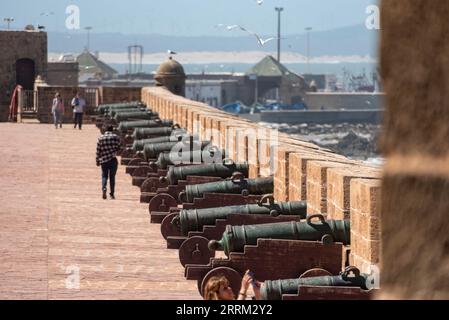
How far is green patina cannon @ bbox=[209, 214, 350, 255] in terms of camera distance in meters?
9.94

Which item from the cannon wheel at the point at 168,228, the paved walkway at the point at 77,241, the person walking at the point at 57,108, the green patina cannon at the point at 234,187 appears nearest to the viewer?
the paved walkway at the point at 77,241

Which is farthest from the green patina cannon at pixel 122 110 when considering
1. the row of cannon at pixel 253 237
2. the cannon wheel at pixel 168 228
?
the cannon wheel at pixel 168 228

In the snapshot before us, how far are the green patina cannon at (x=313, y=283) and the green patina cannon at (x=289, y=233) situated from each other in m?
1.62

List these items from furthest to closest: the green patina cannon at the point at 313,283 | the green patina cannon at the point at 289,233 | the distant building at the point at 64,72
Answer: the distant building at the point at 64,72
the green patina cannon at the point at 289,233
the green patina cannon at the point at 313,283

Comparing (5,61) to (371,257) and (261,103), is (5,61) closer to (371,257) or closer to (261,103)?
(371,257)

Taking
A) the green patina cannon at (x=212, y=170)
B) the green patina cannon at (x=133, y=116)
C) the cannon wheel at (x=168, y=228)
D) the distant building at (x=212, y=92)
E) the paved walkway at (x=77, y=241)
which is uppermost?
the green patina cannon at (x=212, y=170)

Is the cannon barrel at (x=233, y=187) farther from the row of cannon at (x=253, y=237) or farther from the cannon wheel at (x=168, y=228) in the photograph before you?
the cannon wheel at (x=168, y=228)

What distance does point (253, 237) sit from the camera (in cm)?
995

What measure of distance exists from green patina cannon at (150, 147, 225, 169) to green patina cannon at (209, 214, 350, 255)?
25.9 ft

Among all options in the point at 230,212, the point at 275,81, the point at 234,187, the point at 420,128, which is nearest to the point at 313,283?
the point at 230,212

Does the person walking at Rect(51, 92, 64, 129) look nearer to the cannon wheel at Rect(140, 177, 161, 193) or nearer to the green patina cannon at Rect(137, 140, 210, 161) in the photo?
the green patina cannon at Rect(137, 140, 210, 161)

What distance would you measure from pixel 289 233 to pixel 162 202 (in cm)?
658

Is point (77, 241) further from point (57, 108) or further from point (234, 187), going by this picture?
point (57, 108)

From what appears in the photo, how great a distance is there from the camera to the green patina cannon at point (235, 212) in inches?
468
